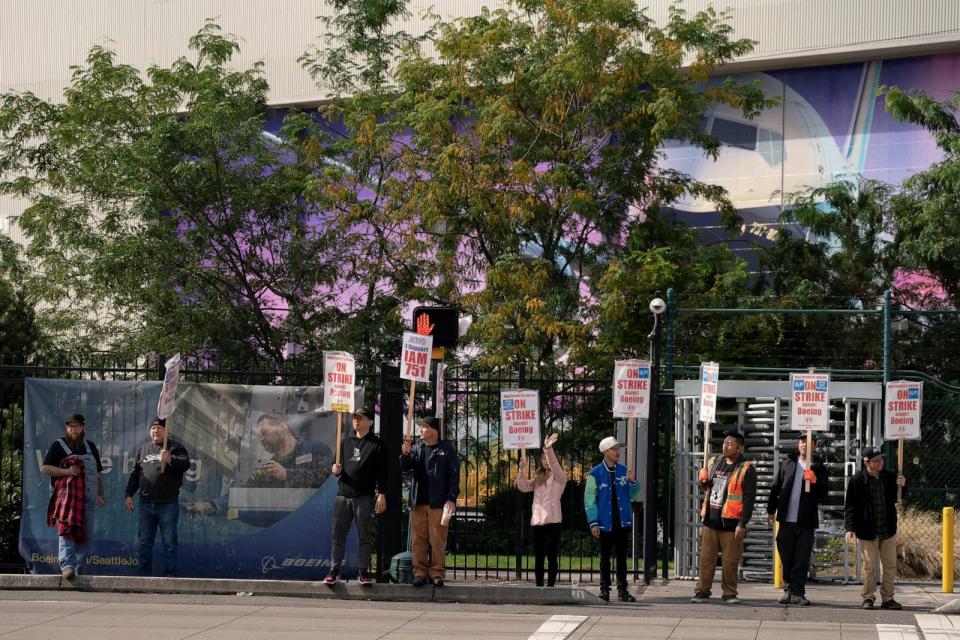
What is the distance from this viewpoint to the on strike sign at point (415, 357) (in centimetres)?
1374

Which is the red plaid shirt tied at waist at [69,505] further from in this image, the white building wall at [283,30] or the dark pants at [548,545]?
the white building wall at [283,30]

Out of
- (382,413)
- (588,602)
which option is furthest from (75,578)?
(588,602)

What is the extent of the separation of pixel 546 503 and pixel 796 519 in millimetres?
2700

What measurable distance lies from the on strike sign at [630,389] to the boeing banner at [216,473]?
9.80ft

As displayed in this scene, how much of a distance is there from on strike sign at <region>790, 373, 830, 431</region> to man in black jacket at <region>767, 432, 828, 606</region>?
1.60ft

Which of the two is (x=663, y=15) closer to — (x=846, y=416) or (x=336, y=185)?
(x=336, y=185)

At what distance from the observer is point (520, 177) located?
21.9 meters

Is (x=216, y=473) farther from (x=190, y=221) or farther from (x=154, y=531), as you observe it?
(x=190, y=221)

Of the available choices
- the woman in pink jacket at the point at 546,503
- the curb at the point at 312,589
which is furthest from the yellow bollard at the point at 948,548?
the woman in pink jacket at the point at 546,503

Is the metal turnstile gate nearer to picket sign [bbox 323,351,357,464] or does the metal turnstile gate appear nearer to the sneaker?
the sneaker

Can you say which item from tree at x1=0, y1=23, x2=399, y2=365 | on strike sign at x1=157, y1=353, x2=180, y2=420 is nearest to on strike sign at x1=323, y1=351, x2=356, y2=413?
on strike sign at x1=157, y1=353, x2=180, y2=420

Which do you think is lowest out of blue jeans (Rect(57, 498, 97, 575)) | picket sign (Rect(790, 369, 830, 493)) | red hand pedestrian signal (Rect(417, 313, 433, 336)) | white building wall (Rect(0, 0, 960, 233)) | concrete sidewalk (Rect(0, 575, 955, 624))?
concrete sidewalk (Rect(0, 575, 955, 624))

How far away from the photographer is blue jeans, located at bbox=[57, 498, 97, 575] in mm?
14109

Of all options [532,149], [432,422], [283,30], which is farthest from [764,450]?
[283,30]
